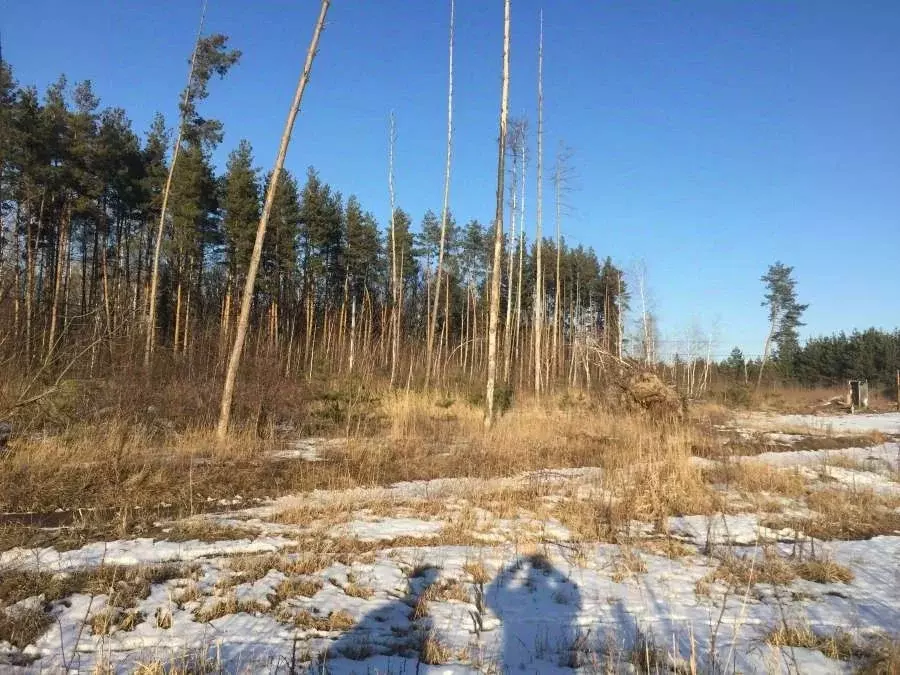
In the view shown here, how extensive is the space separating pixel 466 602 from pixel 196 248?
28.4m

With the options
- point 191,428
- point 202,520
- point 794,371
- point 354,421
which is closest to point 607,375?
point 354,421

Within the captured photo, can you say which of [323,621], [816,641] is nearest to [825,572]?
[816,641]

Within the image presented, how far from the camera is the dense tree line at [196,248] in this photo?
20.3 metres

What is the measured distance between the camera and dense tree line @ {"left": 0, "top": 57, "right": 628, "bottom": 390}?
66.6 ft

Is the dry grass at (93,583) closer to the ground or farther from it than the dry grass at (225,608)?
farther from it

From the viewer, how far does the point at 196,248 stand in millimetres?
28016

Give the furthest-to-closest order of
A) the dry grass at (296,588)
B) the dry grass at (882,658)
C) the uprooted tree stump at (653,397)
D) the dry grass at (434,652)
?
the uprooted tree stump at (653,397) < the dry grass at (296,588) < the dry grass at (434,652) < the dry grass at (882,658)

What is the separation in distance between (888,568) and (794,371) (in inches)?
1961

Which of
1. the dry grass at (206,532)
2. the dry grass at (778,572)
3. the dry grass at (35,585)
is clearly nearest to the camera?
the dry grass at (35,585)

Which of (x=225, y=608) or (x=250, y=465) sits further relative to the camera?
(x=250, y=465)

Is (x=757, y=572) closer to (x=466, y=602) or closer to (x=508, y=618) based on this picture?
(x=508, y=618)

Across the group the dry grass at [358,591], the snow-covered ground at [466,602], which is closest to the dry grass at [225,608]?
the snow-covered ground at [466,602]

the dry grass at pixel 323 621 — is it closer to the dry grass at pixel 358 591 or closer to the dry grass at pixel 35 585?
the dry grass at pixel 358 591

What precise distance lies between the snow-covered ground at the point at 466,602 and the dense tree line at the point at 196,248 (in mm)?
6856
